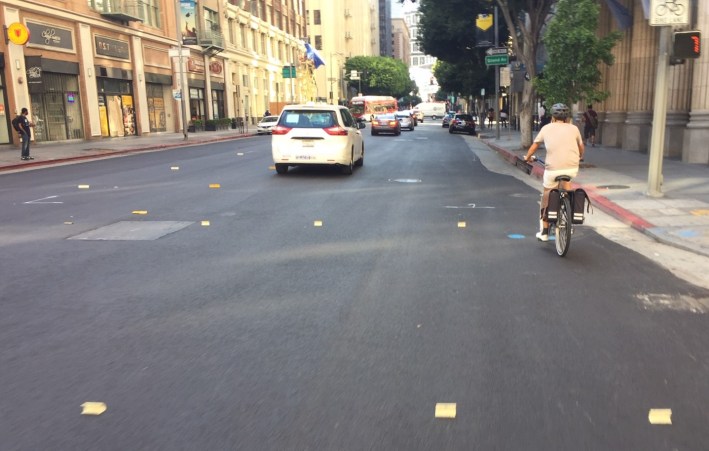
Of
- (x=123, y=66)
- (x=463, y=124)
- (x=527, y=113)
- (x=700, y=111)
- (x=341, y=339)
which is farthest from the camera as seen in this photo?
(x=463, y=124)

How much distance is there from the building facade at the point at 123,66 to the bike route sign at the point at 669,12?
86.6ft

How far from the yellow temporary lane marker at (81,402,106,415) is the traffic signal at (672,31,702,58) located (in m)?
10.7

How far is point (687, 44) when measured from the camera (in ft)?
34.9

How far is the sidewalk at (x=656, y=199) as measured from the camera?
847 cm

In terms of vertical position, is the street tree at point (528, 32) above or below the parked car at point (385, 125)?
above

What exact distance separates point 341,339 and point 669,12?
9.18 meters

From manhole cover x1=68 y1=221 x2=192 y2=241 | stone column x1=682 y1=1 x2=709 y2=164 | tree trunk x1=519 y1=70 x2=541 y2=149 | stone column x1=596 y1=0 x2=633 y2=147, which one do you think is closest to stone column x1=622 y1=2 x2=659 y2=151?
stone column x1=596 y1=0 x2=633 y2=147

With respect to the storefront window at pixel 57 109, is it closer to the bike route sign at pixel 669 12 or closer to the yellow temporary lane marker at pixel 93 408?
the bike route sign at pixel 669 12

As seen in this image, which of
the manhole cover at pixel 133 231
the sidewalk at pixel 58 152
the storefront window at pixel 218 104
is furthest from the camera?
the storefront window at pixel 218 104

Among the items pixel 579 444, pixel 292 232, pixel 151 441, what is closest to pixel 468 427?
pixel 579 444

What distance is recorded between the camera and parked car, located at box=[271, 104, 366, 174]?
15.3 metres

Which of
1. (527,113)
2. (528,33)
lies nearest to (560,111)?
(528,33)

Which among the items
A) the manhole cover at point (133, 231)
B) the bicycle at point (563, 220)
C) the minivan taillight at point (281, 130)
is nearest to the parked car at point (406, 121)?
the minivan taillight at point (281, 130)

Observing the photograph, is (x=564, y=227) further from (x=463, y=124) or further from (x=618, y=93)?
(x=463, y=124)
